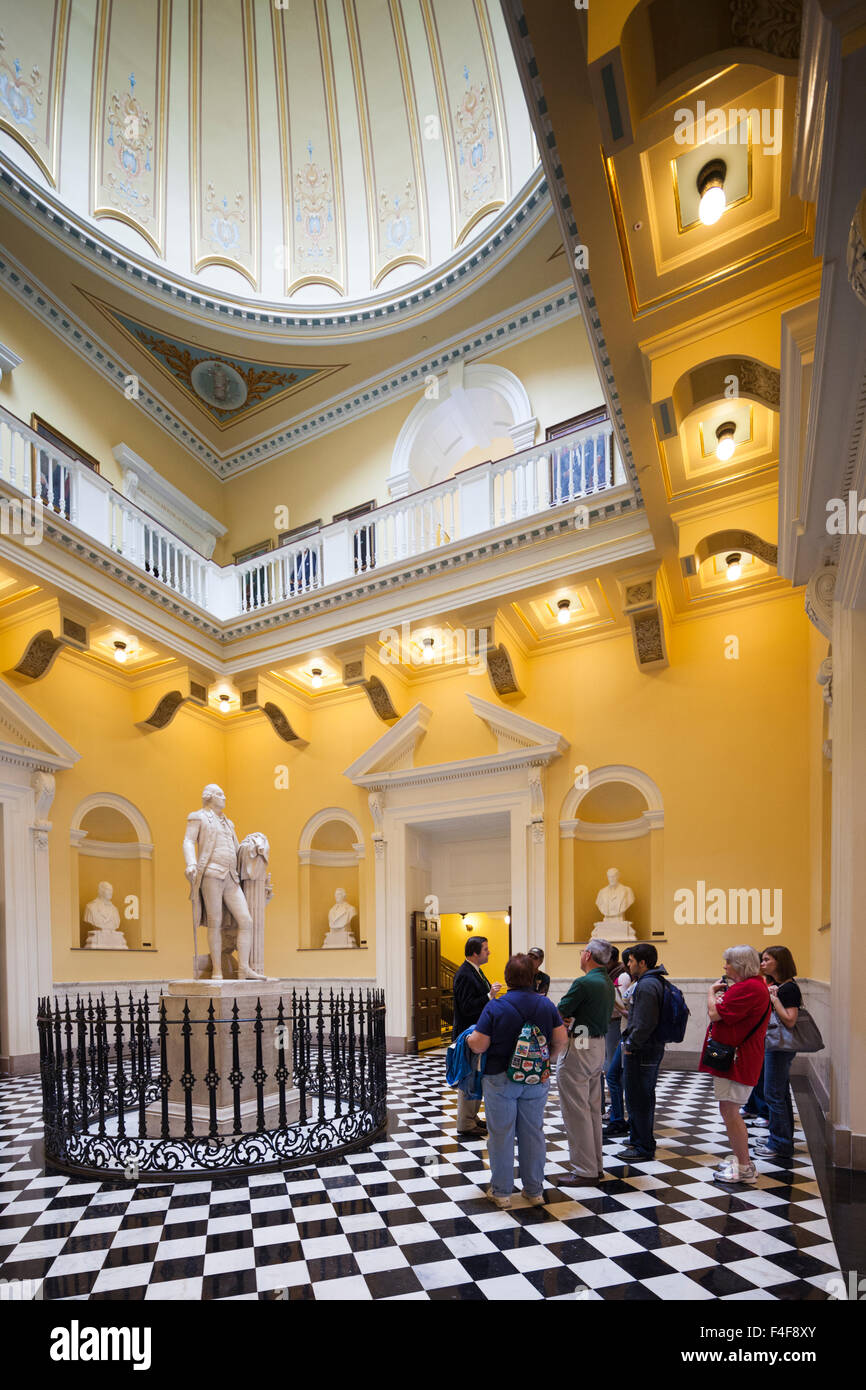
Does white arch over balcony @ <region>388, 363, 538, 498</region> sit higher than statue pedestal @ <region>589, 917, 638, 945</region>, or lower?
higher

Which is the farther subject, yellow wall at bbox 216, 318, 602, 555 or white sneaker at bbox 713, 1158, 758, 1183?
yellow wall at bbox 216, 318, 602, 555

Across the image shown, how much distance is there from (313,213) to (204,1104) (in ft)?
48.5

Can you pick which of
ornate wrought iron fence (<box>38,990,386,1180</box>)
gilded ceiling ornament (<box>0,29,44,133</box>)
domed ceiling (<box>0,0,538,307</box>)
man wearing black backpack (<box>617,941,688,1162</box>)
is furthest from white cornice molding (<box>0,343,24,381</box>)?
man wearing black backpack (<box>617,941,688,1162</box>)

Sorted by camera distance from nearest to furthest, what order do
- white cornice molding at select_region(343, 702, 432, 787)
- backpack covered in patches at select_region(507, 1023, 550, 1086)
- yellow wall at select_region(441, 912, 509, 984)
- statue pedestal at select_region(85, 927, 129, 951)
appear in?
backpack covered in patches at select_region(507, 1023, 550, 1086)
statue pedestal at select_region(85, 927, 129, 951)
white cornice molding at select_region(343, 702, 432, 787)
yellow wall at select_region(441, 912, 509, 984)

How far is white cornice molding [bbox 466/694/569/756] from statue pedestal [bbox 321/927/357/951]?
163 inches

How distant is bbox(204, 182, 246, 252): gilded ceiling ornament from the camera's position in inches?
537

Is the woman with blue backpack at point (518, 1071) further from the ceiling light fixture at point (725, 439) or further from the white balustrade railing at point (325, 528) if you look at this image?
the white balustrade railing at point (325, 528)

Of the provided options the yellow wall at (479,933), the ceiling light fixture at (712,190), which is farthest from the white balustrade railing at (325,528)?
the yellow wall at (479,933)

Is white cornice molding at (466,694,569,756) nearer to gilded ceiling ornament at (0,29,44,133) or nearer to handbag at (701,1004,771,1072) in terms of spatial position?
handbag at (701,1004,771,1072)

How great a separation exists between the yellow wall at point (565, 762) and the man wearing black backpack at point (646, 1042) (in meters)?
3.01

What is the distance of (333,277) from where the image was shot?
45.6 feet

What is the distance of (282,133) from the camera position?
13.9 m

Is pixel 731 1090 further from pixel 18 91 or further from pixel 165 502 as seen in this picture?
pixel 18 91

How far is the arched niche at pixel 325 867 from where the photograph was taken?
12.5 m
